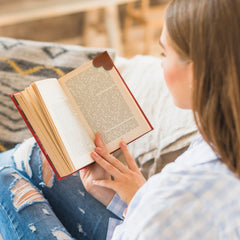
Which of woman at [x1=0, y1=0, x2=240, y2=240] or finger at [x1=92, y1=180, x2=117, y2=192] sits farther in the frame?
finger at [x1=92, y1=180, x2=117, y2=192]

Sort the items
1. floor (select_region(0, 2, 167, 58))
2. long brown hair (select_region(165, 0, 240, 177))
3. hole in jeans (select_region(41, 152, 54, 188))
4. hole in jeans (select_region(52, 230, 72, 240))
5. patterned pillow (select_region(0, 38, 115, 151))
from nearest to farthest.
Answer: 1. long brown hair (select_region(165, 0, 240, 177))
2. hole in jeans (select_region(52, 230, 72, 240))
3. hole in jeans (select_region(41, 152, 54, 188))
4. patterned pillow (select_region(0, 38, 115, 151))
5. floor (select_region(0, 2, 167, 58))

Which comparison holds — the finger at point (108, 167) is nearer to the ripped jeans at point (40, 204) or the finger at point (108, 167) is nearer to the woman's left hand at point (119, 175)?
the woman's left hand at point (119, 175)

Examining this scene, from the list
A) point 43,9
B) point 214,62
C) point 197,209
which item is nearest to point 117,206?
point 197,209

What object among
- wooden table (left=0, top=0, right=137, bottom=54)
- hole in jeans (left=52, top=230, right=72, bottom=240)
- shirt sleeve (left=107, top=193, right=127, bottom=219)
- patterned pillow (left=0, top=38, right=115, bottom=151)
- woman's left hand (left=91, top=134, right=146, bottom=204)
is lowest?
shirt sleeve (left=107, top=193, right=127, bottom=219)

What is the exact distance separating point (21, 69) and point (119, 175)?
0.60 m

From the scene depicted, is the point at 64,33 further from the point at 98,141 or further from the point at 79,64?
the point at 98,141

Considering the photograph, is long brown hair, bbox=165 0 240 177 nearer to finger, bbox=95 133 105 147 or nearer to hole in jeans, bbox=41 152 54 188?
finger, bbox=95 133 105 147

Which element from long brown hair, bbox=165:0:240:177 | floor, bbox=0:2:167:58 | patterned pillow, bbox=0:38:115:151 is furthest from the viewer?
floor, bbox=0:2:167:58

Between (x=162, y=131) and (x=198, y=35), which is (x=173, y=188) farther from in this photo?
Result: (x=162, y=131)

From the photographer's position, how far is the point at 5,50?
45.3 inches

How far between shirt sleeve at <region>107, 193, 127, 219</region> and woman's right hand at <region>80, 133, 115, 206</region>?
2cm

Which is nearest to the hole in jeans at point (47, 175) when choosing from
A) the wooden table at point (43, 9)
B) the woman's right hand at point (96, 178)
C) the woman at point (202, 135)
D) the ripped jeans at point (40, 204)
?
the ripped jeans at point (40, 204)

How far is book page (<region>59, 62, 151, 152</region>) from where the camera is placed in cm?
82

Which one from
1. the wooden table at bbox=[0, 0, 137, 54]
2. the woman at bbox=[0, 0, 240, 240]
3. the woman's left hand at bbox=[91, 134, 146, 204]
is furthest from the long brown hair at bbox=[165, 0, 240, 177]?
the wooden table at bbox=[0, 0, 137, 54]
